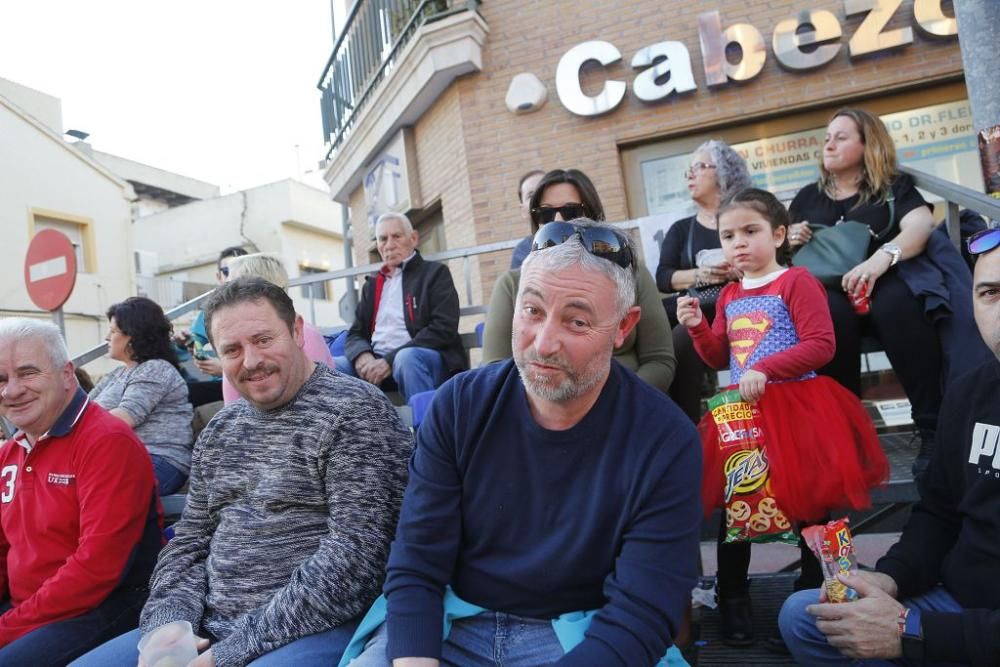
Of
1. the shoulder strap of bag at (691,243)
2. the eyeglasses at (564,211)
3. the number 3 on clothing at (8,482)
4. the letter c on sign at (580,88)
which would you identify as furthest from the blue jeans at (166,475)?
the letter c on sign at (580,88)

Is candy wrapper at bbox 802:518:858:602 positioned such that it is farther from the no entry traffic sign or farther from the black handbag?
the no entry traffic sign

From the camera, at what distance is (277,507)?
2.11 m

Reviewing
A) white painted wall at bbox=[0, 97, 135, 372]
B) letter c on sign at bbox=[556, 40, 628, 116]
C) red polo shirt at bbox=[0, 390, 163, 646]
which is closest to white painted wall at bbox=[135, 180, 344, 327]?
white painted wall at bbox=[0, 97, 135, 372]

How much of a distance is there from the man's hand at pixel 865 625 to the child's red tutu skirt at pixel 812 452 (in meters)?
0.59

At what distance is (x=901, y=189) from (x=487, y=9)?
18.8 ft

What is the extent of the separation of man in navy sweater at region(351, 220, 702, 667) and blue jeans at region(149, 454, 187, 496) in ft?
8.11

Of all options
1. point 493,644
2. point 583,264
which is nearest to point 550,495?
point 493,644

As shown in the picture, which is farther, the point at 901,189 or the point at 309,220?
the point at 309,220

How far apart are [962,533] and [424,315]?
3174 millimetres

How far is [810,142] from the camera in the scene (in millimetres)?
7039

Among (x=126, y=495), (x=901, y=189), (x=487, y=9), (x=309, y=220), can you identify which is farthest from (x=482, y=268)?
(x=309, y=220)

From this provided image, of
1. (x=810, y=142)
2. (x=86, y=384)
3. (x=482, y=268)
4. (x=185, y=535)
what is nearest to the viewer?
(x=185, y=535)

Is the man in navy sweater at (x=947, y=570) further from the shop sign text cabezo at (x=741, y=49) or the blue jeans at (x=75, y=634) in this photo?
the shop sign text cabezo at (x=741, y=49)

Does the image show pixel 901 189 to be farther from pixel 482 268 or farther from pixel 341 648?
pixel 482 268
